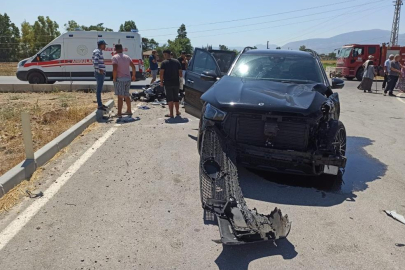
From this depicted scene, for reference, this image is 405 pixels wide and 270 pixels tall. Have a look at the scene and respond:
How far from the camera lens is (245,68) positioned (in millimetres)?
5840

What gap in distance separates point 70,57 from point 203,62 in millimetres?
11633

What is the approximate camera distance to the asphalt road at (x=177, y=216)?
2900mm

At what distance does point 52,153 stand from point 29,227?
7.63 feet

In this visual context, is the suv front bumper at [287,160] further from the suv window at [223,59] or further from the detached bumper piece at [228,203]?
the suv window at [223,59]

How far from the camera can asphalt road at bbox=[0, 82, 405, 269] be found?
2900 millimetres

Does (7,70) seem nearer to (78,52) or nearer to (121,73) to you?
(78,52)

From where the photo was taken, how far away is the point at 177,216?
3.66 m

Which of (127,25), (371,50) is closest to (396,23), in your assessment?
(371,50)

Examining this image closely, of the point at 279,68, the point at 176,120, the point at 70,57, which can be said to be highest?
the point at 70,57

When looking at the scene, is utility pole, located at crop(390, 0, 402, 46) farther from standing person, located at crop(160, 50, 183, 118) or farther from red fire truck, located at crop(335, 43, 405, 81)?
standing person, located at crop(160, 50, 183, 118)

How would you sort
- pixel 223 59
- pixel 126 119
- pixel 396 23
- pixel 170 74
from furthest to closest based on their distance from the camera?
pixel 396 23, pixel 126 119, pixel 170 74, pixel 223 59

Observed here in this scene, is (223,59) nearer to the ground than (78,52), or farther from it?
nearer to the ground

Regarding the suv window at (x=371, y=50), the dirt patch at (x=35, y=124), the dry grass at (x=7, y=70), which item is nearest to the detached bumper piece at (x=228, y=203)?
the dirt patch at (x=35, y=124)

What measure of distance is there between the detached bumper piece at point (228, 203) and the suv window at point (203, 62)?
308cm
